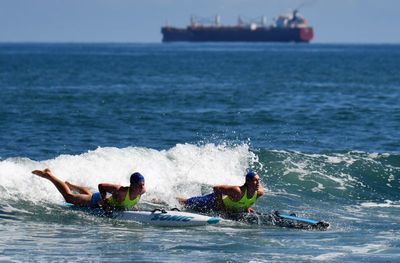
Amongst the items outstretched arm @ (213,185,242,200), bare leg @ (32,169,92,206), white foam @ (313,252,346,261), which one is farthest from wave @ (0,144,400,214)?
white foam @ (313,252,346,261)

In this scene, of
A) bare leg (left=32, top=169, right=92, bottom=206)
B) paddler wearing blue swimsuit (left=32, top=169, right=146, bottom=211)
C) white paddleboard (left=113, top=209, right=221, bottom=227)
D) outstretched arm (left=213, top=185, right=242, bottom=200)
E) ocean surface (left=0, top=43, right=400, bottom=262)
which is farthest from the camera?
bare leg (left=32, top=169, right=92, bottom=206)

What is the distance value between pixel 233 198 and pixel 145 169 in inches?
250

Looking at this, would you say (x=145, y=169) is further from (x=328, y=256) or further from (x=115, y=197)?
(x=328, y=256)

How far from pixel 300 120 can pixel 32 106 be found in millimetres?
12550

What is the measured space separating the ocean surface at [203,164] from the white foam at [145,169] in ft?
0.15

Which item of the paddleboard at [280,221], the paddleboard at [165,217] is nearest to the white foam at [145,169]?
the paddleboard at [165,217]

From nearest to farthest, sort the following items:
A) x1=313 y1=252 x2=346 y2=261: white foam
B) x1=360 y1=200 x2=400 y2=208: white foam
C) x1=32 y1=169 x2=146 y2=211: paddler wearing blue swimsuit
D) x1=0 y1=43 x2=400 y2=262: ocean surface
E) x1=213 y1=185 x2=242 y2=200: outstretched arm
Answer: x1=313 y1=252 x2=346 y2=261: white foam
x1=0 y1=43 x2=400 y2=262: ocean surface
x1=32 y1=169 x2=146 y2=211: paddler wearing blue swimsuit
x1=213 y1=185 x2=242 y2=200: outstretched arm
x1=360 y1=200 x2=400 y2=208: white foam

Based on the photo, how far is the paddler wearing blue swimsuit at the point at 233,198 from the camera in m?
19.0

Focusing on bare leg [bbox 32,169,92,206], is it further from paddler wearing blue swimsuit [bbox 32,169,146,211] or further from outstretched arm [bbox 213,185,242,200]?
outstretched arm [bbox 213,185,242,200]

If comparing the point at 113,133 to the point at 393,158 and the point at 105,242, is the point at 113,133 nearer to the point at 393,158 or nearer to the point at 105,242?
the point at 393,158

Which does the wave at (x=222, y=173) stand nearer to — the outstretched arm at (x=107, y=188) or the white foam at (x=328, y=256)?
the outstretched arm at (x=107, y=188)

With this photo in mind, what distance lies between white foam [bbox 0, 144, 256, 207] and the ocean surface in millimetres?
45

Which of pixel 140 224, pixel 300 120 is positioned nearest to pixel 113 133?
pixel 300 120

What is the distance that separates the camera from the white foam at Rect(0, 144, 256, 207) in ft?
70.4
